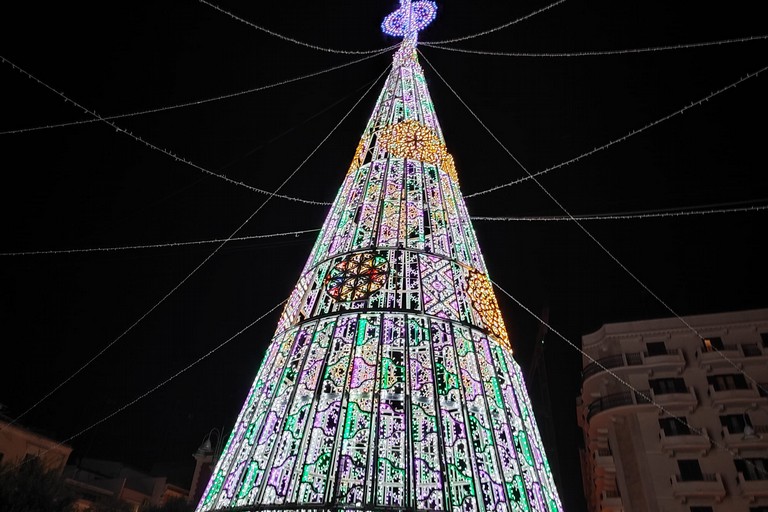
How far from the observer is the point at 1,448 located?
16.4 meters

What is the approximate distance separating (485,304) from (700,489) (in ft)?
51.5

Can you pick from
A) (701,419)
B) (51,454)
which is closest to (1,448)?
(51,454)

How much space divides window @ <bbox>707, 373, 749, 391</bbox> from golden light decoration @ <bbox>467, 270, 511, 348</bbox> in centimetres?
1720

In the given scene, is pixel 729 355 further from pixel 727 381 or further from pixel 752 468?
pixel 752 468

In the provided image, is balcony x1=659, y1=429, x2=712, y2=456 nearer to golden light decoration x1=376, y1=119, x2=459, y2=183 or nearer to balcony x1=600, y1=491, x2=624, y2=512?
balcony x1=600, y1=491, x2=624, y2=512

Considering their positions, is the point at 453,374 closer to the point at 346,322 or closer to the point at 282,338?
the point at 346,322

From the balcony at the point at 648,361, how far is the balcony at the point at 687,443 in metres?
2.57

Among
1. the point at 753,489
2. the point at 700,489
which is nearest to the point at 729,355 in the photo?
the point at 753,489

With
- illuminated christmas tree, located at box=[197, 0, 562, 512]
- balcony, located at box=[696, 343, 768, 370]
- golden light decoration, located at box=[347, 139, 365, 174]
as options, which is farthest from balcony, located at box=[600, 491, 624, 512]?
golden light decoration, located at box=[347, 139, 365, 174]

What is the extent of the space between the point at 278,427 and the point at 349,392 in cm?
70

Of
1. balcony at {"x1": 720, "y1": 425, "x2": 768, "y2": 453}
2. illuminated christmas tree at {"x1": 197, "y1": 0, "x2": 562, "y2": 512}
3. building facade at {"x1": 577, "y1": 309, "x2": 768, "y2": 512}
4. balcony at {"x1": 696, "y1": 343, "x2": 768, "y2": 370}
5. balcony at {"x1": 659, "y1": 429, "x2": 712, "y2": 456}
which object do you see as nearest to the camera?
illuminated christmas tree at {"x1": 197, "y1": 0, "x2": 562, "y2": 512}

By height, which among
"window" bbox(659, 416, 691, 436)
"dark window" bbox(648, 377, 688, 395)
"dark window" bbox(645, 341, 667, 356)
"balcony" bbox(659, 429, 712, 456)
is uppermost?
Answer: "dark window" bbox(645, 341, 667, 356)

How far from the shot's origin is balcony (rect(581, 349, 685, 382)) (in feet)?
61.7

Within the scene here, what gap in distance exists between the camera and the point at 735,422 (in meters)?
17.2
